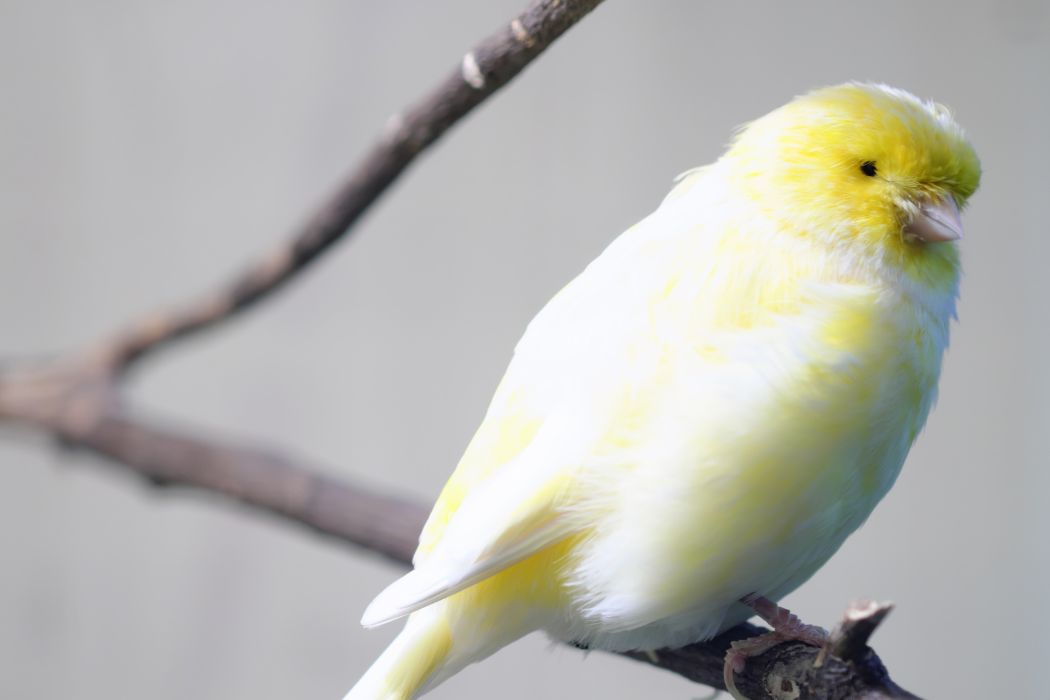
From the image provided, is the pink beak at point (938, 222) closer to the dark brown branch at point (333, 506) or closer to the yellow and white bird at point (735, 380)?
the yellow and white bird at point (735, 380)

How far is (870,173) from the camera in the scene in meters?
0.70

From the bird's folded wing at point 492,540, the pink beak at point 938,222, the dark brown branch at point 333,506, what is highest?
the pink beak at point 938,222

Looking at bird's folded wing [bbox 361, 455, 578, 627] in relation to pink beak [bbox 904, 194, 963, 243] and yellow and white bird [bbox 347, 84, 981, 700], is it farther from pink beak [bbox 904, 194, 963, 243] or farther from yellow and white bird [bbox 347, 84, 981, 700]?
pink beak [bbox 904, 194, 963, 243]

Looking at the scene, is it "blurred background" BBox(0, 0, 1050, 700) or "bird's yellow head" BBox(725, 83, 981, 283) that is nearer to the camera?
"bird's yellow head" BBox(725, 83, 981, 283)

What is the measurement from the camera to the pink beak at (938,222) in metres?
0.68

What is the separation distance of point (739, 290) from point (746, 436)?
0.10 meters

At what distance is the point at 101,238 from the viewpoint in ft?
7.66

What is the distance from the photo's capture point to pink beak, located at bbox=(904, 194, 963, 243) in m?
0.68

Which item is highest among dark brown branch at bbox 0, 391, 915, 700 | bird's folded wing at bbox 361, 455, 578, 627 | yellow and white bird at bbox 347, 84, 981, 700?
yellow and white bird at bbox 347, 84, 981, 700

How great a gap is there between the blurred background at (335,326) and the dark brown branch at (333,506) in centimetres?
11

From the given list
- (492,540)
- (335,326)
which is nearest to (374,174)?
(492,540)

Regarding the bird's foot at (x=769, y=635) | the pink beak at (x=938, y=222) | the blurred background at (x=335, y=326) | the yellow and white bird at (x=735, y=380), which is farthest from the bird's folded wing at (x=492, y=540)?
the blurred background at (x=335, y=326)

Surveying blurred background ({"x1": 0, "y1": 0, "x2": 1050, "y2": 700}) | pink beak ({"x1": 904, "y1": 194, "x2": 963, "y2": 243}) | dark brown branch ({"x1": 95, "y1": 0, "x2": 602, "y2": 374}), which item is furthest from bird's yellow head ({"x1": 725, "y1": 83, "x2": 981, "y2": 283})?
blurred background ({"x1": 0, "y1": 0, "x2": 1050, "y2": 700})

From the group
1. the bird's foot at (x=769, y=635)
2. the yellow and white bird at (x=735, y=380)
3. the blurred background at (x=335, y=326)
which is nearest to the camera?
the yellow and white bird at (x=735, y=380)
